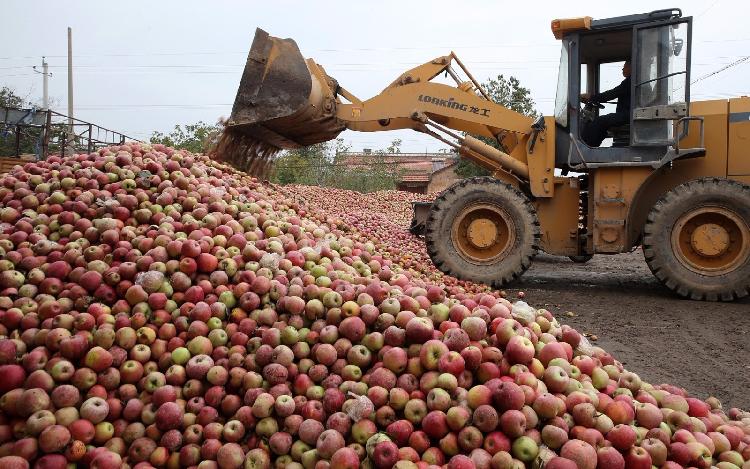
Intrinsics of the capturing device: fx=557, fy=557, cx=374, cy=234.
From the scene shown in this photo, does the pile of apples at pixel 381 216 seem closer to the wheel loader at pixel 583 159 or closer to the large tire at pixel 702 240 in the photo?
the wheel loader at pixel 583 159

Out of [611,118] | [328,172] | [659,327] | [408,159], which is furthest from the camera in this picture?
[408,159]

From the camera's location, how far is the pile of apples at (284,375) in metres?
2.41

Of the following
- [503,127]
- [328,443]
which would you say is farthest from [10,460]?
[503,127]

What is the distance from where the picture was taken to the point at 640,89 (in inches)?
284

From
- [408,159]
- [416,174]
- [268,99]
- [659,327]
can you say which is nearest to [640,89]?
[659,327]

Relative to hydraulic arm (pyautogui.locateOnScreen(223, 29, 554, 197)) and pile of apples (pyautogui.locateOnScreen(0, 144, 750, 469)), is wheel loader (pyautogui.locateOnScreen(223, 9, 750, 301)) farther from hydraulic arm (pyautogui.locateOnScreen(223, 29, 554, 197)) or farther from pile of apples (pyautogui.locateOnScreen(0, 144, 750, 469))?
pile of apples (pyautogui.locateOnScreen(0, 144, 750, 469))

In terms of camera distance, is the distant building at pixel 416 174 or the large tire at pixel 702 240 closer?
the large tire at pixel 702 240

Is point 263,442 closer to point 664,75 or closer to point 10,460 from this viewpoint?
point 10,460

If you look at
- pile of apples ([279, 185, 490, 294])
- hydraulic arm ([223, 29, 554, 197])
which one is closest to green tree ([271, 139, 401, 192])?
pile of apples ([279, 185, 490, 294])

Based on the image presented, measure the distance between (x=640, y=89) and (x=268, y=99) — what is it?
481 cm

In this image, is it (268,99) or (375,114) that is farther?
(375,114)

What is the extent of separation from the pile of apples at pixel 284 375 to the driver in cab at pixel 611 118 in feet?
17.1

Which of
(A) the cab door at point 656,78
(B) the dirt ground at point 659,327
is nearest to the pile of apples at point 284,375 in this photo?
(B) the dirt ground at point 659,327

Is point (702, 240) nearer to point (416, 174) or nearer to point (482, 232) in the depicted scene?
point (482, 232)
